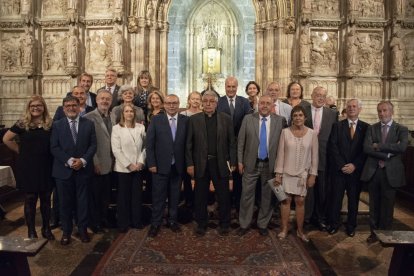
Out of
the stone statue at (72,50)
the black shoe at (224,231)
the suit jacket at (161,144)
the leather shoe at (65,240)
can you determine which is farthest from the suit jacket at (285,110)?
the stone statue at (72,50)

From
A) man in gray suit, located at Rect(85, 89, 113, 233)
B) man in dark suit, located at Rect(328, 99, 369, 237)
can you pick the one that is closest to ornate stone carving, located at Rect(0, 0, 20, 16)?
man in gray suit, located at Rect(85, 89, 113, 233)

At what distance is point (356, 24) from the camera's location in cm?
1138

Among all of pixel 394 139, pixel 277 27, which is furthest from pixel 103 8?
pixel 394 139

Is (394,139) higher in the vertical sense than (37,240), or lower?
higher

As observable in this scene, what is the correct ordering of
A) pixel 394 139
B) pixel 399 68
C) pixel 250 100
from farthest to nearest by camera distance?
pixel 399 68 < pixel 250 100 < pixel 394 139

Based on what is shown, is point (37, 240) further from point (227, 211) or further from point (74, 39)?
point (74, 39)

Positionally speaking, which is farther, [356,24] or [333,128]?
[356,24]

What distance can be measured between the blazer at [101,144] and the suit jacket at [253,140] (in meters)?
1.66

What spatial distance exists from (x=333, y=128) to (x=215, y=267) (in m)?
2.40

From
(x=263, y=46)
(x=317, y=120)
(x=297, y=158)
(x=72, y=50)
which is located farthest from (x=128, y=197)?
(x=263, y=46)

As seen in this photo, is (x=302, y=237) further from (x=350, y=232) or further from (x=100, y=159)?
(x=100, y=159)

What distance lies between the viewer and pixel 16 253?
113 inches

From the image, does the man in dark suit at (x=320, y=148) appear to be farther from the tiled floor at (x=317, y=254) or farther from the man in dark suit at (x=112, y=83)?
the man in dark suit at (x=112, y=83)

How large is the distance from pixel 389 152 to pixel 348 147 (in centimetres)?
50
